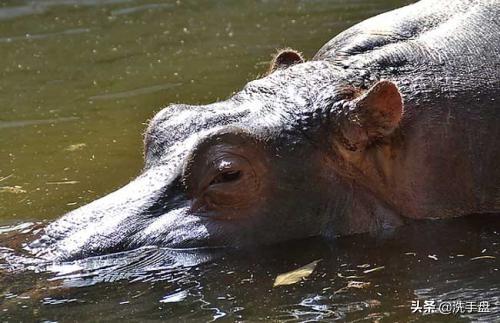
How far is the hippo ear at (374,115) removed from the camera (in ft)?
16.0

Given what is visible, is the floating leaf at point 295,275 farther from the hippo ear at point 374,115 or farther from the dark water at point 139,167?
the hippo ear at point 374,115

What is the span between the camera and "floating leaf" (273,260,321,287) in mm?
4730

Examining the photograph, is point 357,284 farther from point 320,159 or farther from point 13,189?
point 13,189

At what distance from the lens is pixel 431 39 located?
5.45m

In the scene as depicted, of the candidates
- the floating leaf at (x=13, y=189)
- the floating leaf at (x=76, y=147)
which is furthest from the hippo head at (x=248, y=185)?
the floating leaf at (x=76, y=147)

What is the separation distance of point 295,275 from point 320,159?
59 centimetres

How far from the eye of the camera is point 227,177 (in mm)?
5020

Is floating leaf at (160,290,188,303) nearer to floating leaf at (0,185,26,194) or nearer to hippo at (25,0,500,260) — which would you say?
→ hippo at (25,0,500,260)

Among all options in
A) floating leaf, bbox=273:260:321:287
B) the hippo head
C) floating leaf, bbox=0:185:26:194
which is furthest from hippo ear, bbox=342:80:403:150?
floating leaf, bbox=0:185:26:194

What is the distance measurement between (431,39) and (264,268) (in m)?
1.52

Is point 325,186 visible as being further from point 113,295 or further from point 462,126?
point 113,295

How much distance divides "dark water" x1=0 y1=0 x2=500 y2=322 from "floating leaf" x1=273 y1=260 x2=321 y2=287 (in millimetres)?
30

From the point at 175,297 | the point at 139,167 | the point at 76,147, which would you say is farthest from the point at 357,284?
the point at 76,147

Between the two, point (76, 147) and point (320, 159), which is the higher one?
point (76, 147)
